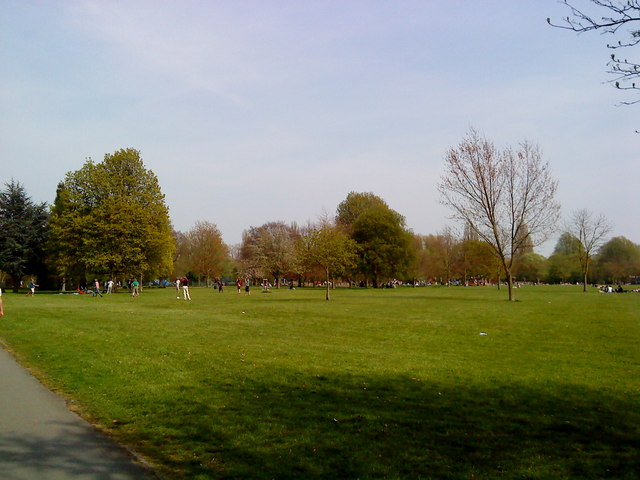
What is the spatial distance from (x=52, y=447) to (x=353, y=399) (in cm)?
472

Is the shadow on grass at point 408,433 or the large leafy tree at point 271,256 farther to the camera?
the large leafy tree at point 271,256

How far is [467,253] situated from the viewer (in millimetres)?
103438

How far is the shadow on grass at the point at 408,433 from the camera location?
18.0 ft

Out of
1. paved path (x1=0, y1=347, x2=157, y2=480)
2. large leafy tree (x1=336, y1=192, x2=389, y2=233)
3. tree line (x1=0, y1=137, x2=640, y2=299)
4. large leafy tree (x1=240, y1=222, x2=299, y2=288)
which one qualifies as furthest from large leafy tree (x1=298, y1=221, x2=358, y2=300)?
large leafy tree (x1=336, y1=192, x2=389, y2=233)

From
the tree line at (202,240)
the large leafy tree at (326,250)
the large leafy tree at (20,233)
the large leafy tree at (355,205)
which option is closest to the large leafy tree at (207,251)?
the tree line at (202,240)

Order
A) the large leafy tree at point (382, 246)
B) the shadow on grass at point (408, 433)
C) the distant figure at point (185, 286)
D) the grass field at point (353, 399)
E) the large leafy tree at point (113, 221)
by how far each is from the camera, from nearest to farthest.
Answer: the shadow on grass at point (408, 433) < the grass field at point (353, 399) < the distant figure at point (185, 286) < the large leafy tree at point (113, 221) < the large leafy tree at point (382, 246)

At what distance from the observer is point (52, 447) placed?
6062mm

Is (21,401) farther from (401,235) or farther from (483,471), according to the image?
(401,235)

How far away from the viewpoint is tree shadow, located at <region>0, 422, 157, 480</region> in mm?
5195

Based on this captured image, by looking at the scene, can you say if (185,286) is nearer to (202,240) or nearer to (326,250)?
(326,250)

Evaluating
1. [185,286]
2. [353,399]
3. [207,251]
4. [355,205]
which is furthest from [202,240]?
[353,399]

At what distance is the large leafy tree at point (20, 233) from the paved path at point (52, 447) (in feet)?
212

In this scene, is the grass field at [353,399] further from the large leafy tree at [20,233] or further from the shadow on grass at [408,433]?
the large leafy tree at [20,233]

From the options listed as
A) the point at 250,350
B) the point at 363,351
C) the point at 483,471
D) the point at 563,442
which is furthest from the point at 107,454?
the point at 363,351
